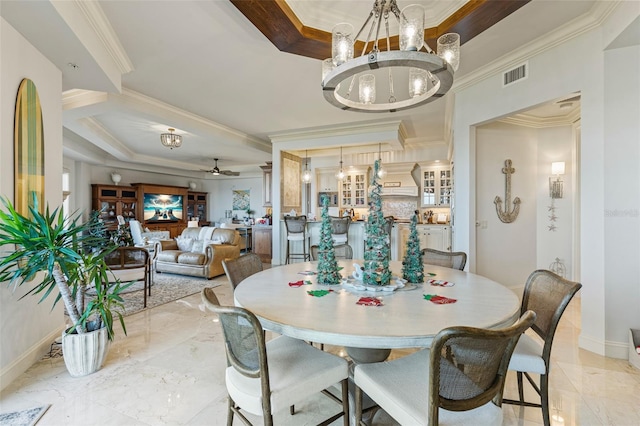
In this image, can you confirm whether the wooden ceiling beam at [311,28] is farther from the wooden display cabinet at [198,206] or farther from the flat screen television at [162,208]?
the wooden display cabinet at [198,206]

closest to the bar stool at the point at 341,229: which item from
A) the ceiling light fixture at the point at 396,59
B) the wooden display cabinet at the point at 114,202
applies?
the ceiling light fixture at the point at 396,59

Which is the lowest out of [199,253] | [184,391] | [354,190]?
[184,391]

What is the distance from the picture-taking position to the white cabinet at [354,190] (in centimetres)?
755

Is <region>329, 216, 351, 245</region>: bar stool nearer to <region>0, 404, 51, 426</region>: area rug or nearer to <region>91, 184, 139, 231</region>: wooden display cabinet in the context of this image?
<region>0, 404, 51, 426</region>: area rug

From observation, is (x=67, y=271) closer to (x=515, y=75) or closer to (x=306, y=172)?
(x=515, y=75)

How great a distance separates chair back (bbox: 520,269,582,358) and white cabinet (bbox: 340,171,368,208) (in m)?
5.78

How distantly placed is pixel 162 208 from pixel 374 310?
33.0 ft

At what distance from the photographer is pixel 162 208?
975 centimetres

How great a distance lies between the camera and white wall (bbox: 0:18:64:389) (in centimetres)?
202

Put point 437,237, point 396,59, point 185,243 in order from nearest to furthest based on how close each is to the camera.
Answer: point 396,59 < point 437,237 < point 185,243

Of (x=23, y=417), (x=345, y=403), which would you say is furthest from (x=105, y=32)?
(x=345, y=403)

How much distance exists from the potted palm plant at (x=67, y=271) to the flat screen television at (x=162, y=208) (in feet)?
25.3

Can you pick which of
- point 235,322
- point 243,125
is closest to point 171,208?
point 243,125

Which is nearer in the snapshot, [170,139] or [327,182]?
[170,139]
